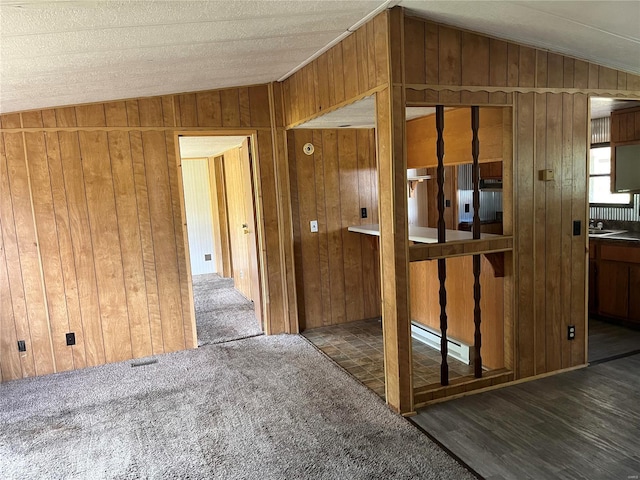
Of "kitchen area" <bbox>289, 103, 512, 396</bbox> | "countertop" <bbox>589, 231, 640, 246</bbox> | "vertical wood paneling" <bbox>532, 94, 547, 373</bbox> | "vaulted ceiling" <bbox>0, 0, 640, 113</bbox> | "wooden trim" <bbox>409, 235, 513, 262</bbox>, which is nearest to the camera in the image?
"vaulted ceiling" <bbox>0, 0, 640, 113</bbox>

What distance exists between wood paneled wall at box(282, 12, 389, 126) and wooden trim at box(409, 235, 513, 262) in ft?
3.34

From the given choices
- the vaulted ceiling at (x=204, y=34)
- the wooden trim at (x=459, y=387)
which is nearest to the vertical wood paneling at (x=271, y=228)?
the vaulted ceiling at (x=204, y=34)

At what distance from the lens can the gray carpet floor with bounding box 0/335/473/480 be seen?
237 centimetres

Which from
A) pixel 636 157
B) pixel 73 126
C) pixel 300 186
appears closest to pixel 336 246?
pixel 300 186

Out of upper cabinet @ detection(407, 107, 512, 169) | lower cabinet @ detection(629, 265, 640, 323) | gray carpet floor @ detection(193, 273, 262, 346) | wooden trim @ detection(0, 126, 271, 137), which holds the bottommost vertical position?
gray carpet floor @ detection(193, 273, 262, 346)

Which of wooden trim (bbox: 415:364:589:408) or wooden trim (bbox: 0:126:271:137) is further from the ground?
wooden trim (bbox: 0:126:271:137)

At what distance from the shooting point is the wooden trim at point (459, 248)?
2787 mm

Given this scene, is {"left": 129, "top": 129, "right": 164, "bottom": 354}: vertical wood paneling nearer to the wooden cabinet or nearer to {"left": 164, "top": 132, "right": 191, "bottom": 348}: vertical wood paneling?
{"left": 164, "top": 132, "right": 191, "bottom": 348}: vertical wood paneling

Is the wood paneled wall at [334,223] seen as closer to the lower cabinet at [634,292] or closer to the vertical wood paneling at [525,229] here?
the vertical wood paneling at [525,229]

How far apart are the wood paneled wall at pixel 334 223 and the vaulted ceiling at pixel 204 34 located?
4.28ft

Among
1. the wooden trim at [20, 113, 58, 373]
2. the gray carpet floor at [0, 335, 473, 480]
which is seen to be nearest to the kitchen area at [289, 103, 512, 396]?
the gray carpet floor at [0, 335, 473, 480]

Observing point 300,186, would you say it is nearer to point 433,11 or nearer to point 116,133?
point 116,133

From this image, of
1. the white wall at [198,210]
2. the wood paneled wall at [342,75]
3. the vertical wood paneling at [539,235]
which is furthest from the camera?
the white wall at [198,210]

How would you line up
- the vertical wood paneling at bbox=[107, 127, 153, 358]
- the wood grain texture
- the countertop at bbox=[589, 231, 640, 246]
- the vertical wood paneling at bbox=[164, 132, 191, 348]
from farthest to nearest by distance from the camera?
the countertop at bbox=[589, 231, 640, 246]
the vertical wood paneling at bbox=[164, 132, 191, 348]
the vertical wood paneling at bbox=[107, 127, 153, 358]
the wood grain texture
